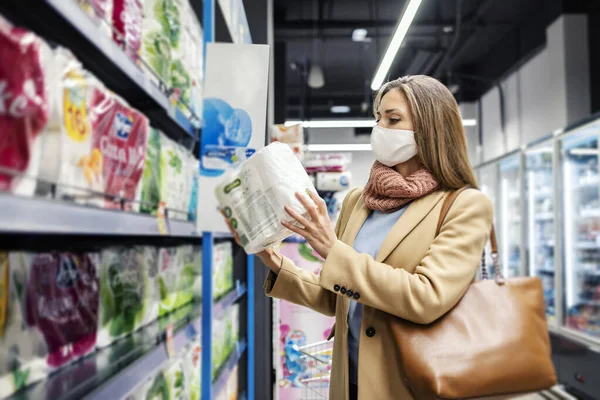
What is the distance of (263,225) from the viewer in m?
1.17

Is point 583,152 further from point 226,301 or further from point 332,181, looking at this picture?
point 226,301

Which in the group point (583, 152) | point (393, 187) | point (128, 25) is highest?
point (583, 152)

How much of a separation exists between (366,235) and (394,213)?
105 millimetres

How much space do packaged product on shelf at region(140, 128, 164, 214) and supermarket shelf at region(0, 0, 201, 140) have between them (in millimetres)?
111

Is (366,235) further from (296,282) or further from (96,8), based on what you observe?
(96,8)

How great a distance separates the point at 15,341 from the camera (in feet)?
3.57

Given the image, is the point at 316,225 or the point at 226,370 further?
the point at 226,370

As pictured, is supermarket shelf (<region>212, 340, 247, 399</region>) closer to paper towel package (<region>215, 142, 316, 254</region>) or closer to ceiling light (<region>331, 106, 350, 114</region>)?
paper towel package (<region>215, 142, 316, 254</region>)

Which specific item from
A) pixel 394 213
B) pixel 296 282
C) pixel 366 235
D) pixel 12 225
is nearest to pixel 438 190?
pixel 394 213

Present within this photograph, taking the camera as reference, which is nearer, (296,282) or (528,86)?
(296,282)

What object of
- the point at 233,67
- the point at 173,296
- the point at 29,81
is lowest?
the point at 173,296

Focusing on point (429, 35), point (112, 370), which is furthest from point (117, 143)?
point (429, 35)

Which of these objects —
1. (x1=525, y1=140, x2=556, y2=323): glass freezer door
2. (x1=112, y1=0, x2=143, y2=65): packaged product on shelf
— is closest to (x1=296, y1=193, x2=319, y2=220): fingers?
(x1=112, y1=0, x2=143, y2=65): packaged product on shelf

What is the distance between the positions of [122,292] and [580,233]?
583cm
